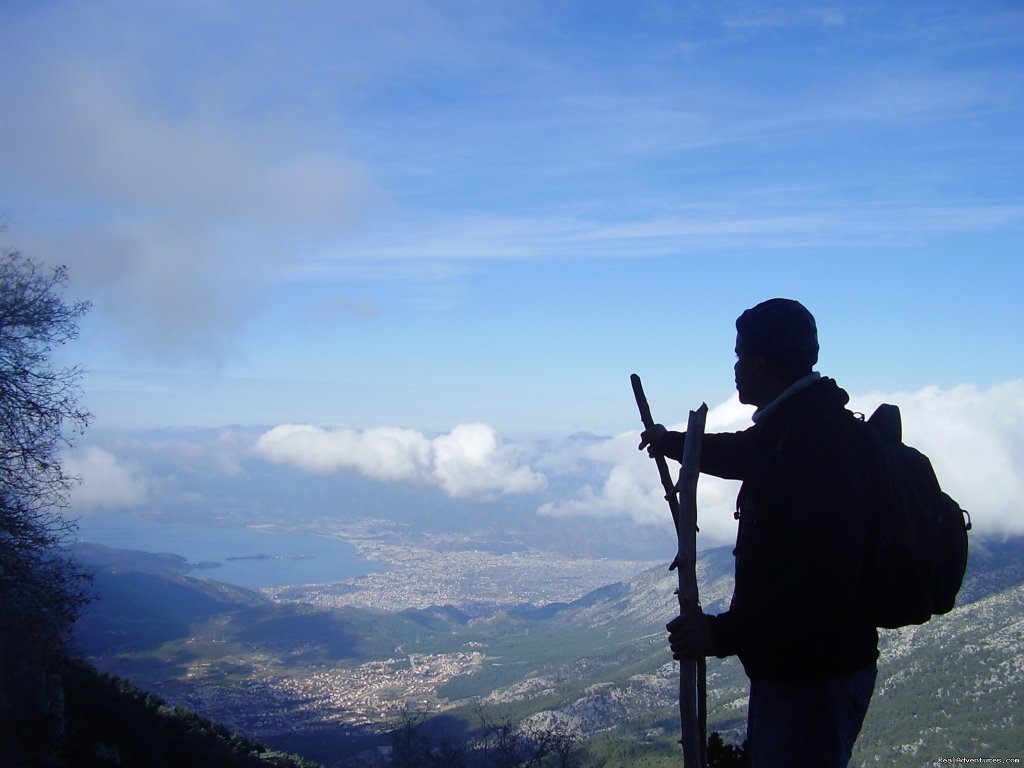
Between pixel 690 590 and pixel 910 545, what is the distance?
976 mm

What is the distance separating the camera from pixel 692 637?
3480mm

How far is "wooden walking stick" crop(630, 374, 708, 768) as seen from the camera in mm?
3680

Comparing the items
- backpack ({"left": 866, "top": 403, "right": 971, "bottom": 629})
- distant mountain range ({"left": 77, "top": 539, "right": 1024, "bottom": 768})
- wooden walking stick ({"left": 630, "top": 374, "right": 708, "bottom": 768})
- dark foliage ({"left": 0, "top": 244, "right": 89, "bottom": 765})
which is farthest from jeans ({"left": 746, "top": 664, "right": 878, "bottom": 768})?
distant mountain range ({"left": 77, "top": 539, "right": 1024, "bottom": 768})

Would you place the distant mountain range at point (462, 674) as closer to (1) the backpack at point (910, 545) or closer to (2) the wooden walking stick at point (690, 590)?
(2) the wooden walking stick at point (690, 590)

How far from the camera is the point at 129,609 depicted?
14750cm

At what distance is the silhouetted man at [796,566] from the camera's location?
128 inches

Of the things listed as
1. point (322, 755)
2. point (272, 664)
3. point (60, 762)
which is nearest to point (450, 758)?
point (60, 762)

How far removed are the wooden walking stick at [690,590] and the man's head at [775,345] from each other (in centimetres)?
31

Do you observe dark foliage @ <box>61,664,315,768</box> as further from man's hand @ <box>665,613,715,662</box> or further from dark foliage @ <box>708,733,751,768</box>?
man's hand @ <box>665,613,715,662</box>

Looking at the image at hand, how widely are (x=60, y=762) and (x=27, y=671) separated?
210cm

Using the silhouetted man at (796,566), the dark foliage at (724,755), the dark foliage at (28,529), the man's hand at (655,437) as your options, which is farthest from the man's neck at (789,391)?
the dark foliage at (28,529)

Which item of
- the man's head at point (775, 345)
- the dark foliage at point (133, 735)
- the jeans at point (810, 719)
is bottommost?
the dark foliage at point (133, 735)

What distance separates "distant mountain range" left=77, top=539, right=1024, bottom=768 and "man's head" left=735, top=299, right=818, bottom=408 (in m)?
46.1

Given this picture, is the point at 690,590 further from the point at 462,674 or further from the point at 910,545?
the point at 462,674
